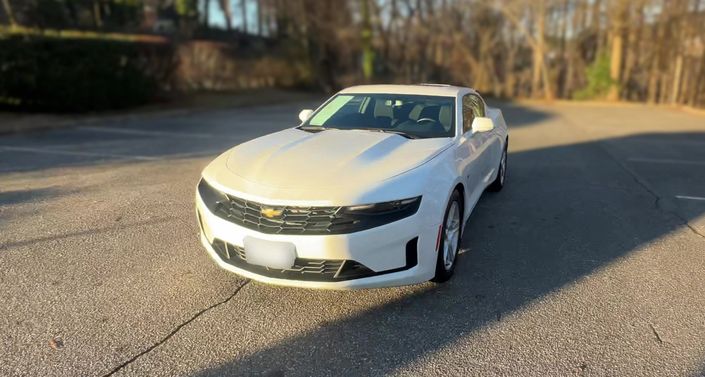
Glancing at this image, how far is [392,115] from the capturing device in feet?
16.4

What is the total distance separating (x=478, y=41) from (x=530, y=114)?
10761mm

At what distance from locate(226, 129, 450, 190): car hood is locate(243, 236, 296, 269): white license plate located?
38 centimetres

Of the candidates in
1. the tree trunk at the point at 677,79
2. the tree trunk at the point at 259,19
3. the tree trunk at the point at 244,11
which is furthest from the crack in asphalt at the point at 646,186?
the tree trunk at the point at 244,11

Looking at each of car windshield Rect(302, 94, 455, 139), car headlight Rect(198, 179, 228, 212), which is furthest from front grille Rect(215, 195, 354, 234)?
car windshield Rect(302, 94, 455, 139)

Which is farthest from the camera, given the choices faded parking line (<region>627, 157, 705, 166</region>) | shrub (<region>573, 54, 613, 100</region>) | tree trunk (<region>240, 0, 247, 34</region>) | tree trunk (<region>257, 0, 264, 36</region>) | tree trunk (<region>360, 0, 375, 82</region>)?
tree trunk (<region>240, 0, 247, 34</region>)

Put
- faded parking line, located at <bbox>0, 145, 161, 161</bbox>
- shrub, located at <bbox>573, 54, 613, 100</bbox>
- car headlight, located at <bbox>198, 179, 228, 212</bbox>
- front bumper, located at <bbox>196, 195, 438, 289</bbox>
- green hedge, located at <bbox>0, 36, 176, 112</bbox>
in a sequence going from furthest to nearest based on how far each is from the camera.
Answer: shrub, located at <bbox>573, 54, 613, 100</bbox>, green hedge, located at <bbox>0, 36, 176, 112</bbox>, faded parking line, located at <bbox>0, 145, 161, 161</bbox>, car headlight, located at <bbox>198, 179, 228, 212</bbox>, front bumper, located at <bbox>196, 195, 438, 289</bbox>

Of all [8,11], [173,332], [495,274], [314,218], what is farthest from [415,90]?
[8,11]

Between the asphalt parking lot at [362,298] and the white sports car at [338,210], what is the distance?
0.33m

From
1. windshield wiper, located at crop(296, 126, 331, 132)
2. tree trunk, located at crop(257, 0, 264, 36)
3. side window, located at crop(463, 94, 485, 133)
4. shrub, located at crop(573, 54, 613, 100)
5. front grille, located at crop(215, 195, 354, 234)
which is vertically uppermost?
tree trunk, located at crop(257, 0, 264, 36)

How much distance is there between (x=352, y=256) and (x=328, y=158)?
0.93 m

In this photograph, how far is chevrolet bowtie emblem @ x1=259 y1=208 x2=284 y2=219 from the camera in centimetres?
324

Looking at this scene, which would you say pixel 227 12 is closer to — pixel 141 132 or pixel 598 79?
pixel 598 79

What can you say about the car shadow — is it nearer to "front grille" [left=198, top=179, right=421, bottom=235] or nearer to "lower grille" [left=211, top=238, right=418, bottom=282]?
"lower grille" [left=211, top=238, right=418, bottom=282]

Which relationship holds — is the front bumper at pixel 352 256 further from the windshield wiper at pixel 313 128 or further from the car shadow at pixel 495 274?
the windshield wiper at pixel 313 128
